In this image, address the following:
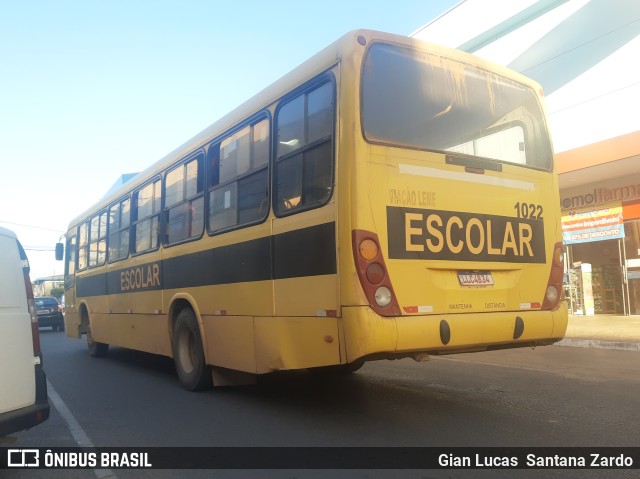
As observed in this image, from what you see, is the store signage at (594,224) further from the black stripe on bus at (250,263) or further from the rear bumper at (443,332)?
the black stripe on bus at (250,263)

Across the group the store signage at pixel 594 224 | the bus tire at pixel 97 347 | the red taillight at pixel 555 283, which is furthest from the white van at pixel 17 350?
the store signage at pixel 594 224

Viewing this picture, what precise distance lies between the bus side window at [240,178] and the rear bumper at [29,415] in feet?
8.32

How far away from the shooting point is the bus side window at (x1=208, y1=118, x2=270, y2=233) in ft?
19.3

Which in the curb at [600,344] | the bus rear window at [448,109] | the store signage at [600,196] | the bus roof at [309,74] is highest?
the store signage at [600,196]

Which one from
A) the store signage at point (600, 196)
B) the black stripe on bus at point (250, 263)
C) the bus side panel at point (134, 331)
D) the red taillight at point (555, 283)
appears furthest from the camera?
the store signage at point (600, 196)

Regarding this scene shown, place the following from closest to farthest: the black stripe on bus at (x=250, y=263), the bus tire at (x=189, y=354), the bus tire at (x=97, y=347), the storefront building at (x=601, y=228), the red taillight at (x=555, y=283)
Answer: the black stripe on bus at (x=250, y=263) → the red taillight at (x=555, y=283) → the bus tire at (x=189, y=354) → the bus tire at (x=97, y=347) → the storefront building at (x=601, y=228)

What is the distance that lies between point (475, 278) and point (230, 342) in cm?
278

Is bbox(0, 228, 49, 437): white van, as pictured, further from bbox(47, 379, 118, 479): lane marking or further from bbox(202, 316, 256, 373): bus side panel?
bbox(202, 316, 256, 373): bus side panel

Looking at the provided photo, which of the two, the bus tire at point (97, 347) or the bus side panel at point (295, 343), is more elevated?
the bus side panel at point (295, 343)

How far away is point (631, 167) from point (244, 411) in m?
13.0

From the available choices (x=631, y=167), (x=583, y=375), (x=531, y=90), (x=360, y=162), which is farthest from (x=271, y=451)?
(x=631, y=167)

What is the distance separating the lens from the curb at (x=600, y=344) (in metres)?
10.5

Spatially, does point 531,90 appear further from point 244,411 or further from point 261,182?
point 244,411

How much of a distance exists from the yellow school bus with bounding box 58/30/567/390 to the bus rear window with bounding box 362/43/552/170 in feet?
0.05
